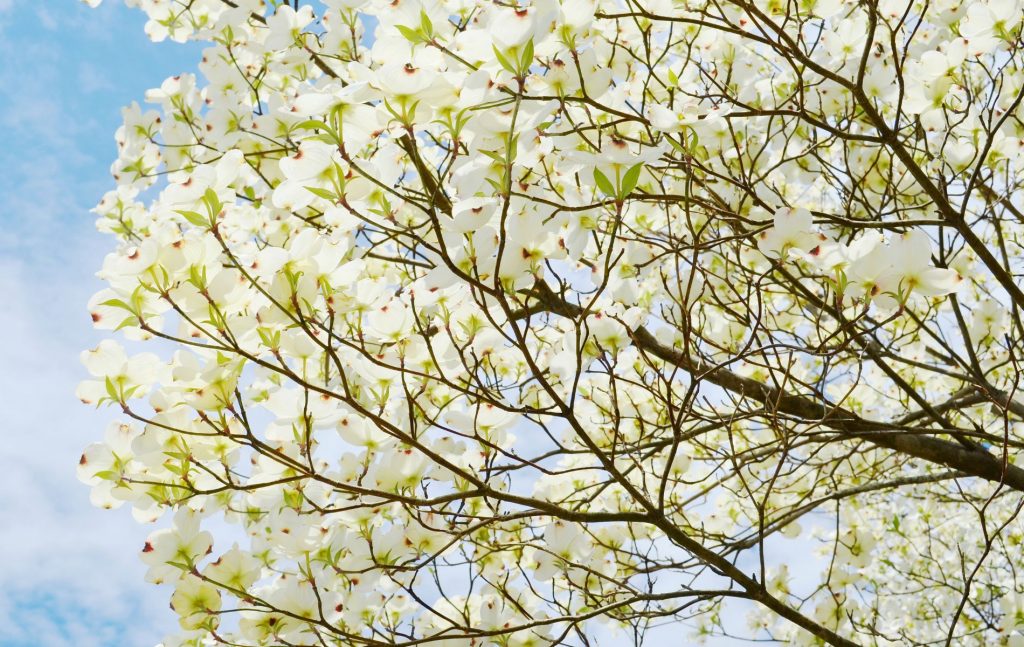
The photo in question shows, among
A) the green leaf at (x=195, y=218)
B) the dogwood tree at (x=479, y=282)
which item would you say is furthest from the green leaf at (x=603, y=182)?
the green leaf at (x=195, y=218)

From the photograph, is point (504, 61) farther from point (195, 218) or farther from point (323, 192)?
point (195, 218)

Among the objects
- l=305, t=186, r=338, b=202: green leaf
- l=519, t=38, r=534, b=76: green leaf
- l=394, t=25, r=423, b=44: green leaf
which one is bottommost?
l=305, t=186, r=338, b=202: green leaf

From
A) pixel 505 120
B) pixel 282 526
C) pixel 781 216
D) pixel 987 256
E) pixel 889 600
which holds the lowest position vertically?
pixel 282 526

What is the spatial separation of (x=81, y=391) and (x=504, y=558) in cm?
164

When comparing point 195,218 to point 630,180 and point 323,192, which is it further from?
point 630,180

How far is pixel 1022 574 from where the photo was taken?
4719mm

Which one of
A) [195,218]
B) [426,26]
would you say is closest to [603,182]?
[426,26]

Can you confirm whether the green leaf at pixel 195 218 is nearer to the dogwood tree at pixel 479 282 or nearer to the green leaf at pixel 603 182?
the dogwood tree at pixel 479 282

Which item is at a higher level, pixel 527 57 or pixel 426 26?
pixel 426 26

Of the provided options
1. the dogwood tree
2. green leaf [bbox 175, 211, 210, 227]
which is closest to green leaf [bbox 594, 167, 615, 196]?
the dogwood tree

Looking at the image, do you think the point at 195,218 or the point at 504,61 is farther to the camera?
the point at 195,218

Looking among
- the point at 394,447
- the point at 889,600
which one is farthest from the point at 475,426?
the point at 889,600

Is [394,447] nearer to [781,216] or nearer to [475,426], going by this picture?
[475,426]

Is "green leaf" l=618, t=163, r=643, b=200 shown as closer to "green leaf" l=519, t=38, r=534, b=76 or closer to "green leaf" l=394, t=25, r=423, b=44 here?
"green leaf" l=519, t=38, r=534, b=76
